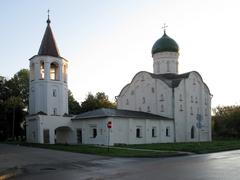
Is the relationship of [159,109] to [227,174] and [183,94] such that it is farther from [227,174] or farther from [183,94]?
[227,174]

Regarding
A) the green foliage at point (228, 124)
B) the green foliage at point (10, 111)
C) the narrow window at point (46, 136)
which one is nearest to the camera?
the narrow window at point (46, 136)

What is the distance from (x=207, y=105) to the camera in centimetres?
6334

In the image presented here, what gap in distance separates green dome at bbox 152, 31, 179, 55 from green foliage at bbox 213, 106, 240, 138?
19844mm

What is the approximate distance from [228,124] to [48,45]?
133 feet

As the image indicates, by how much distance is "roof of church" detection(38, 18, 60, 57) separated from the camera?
47.5 m

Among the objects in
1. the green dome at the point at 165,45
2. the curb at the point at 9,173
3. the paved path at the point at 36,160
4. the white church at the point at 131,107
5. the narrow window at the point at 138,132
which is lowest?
the paved path at the point at 36,160

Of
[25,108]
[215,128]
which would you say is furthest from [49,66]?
[215,128]

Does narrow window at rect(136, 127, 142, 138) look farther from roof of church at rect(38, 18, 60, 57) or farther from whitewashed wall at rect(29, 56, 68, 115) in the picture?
roof of church at rect(38, 18, 60, 57)

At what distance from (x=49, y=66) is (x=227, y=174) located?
34.9m

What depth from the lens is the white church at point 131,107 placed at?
45.7 m

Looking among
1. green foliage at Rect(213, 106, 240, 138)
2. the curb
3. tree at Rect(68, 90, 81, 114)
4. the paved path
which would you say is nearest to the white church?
green foliage at Rect(213, 106, 240, 138)

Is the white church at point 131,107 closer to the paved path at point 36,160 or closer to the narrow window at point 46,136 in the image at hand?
the narrow window at point 46,136

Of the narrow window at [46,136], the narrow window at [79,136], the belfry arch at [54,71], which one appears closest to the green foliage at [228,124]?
the narrow window at [79,136]

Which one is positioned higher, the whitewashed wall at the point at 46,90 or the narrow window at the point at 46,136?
the whitewashed wall at the point at 46,90
